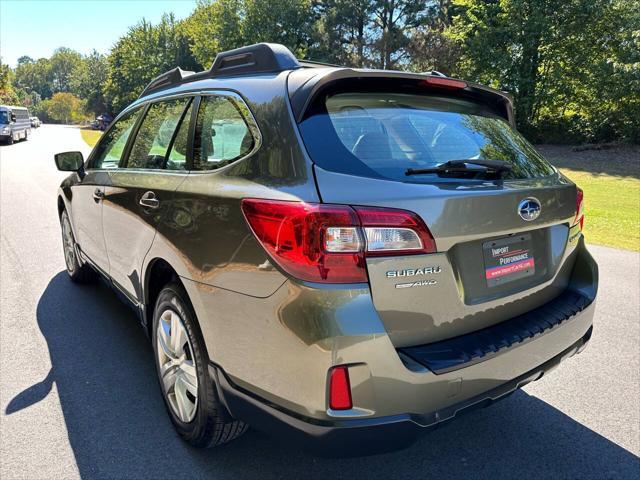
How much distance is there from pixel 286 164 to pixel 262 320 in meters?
0.62

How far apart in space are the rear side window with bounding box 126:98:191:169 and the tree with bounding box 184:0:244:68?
43.1 metres

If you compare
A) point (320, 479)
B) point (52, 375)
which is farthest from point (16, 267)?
point (320, 479)

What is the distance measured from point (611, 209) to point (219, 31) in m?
42.3

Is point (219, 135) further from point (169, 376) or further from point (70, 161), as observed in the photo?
point (70, 161)

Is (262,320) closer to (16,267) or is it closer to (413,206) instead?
(413,206)

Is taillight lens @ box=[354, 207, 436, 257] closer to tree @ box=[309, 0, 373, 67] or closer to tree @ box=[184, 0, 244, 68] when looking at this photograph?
tree @ box=[309, 0, 373, 67]

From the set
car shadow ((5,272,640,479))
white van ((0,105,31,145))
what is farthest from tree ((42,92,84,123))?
car shadow ((5,272,640,479))

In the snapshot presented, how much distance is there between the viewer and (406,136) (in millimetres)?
2314

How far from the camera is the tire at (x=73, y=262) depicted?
4910mm

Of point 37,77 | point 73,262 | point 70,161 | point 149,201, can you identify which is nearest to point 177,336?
point 149,201

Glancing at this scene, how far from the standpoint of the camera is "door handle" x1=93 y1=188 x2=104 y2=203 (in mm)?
3691

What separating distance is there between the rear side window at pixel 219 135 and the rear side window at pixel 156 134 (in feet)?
1.07

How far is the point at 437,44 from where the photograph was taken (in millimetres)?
35656

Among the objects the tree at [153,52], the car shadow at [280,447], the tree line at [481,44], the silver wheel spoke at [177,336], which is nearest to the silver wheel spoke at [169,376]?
the silver wheel spoke at [177,336]
